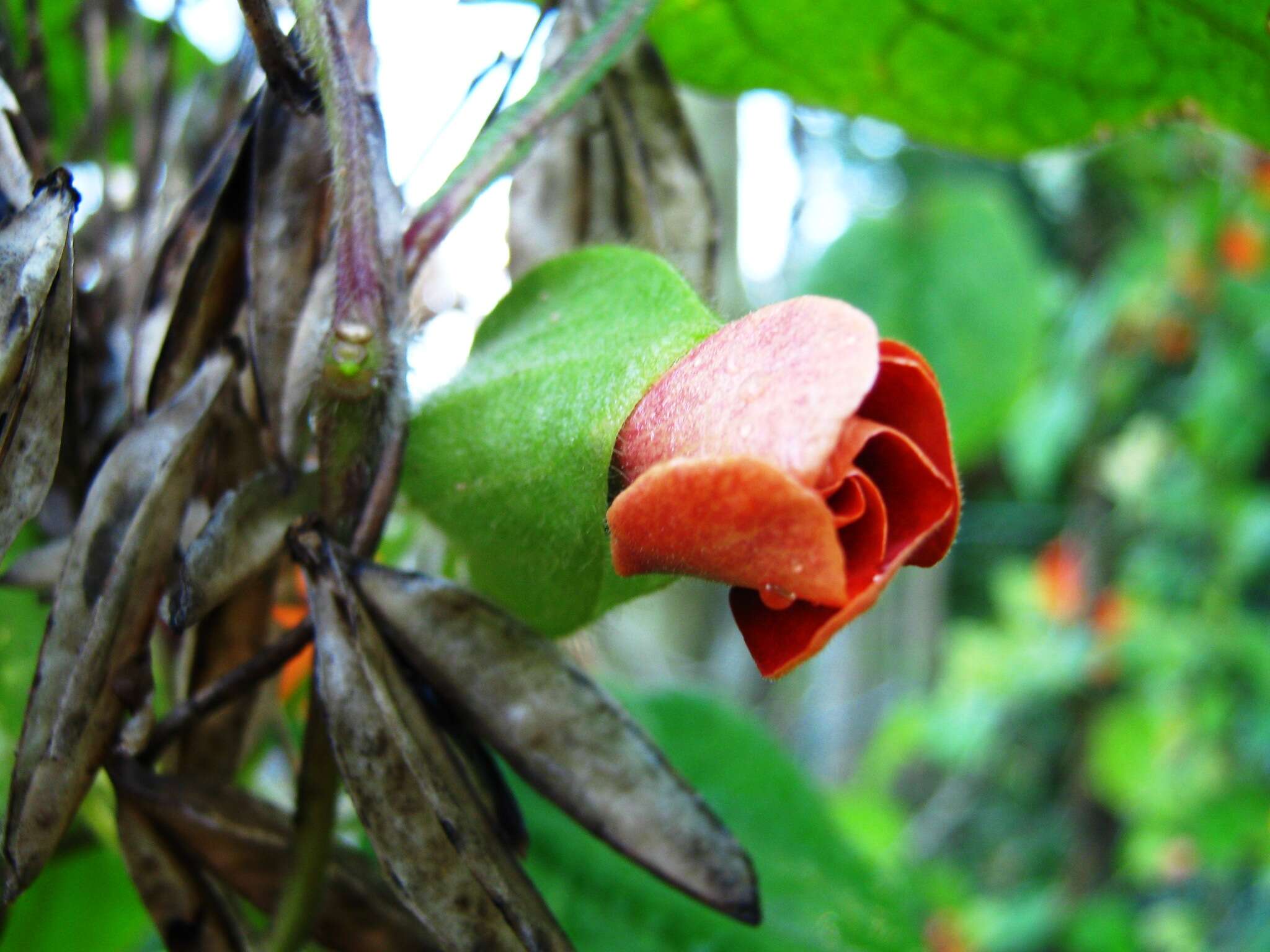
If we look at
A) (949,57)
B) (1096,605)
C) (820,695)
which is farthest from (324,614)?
(820,695)

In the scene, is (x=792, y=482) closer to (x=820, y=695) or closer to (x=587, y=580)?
(x=587, y=580)

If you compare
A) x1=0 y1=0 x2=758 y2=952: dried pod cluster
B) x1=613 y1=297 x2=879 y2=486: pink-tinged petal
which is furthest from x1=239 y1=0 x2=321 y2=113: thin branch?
x1=613 y1=297 x2=879 y2=486: pink-tinged petal

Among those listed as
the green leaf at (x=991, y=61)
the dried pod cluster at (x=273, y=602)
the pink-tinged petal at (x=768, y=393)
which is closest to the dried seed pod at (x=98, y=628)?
the dried pod cluster at (x=273, y=602)

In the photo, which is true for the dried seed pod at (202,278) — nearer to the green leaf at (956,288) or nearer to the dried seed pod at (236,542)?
the dried seed pod at (236,542)

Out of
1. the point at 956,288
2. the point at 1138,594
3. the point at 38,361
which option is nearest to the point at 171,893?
the point at 38,361

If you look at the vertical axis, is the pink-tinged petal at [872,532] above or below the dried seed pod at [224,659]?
above

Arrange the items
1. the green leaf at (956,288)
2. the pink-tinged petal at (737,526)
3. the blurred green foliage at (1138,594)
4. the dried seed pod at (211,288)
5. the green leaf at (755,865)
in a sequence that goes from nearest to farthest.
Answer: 1. the pink-tinged petal at (737,526)
2. the dried seed pod at (211,288)
3. the green leaf at (755,865)
4. the green leaf at (956,288)
5. the blurred green foliage at (1138,594)

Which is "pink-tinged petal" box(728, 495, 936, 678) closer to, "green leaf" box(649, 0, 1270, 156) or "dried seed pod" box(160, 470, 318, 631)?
"dried seed pod" box(160, 470, 318, 631)
